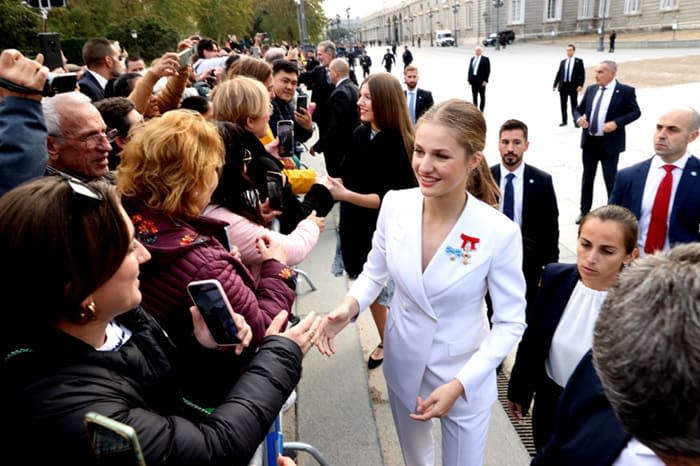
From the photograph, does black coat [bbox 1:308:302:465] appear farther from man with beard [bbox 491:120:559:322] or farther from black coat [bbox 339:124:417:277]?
man with beard [bbox 491:120:559:322]

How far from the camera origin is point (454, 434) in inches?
83.4

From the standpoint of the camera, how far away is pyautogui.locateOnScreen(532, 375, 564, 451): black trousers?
2.40 meters

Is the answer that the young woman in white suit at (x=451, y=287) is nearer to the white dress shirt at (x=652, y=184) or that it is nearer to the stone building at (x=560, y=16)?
the white dress shirt at (x=652, y=184)

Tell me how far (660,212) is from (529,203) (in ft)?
3.34

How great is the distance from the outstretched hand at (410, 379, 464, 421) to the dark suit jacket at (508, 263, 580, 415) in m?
0.71

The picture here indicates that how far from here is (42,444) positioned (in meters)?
1.01

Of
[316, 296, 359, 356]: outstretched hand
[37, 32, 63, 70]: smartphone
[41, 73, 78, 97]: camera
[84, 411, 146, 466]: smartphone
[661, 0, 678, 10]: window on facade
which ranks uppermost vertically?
[661, 0, 678, 10]: window on facade

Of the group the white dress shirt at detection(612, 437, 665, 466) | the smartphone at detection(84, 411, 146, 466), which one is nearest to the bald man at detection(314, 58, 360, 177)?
the white dress shirt at detection(612, 437, 665, 466)

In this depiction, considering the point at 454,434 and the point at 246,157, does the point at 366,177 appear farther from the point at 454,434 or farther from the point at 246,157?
the point at 454,434

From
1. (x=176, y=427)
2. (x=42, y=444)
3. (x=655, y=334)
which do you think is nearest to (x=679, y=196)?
(x=655, y=334)

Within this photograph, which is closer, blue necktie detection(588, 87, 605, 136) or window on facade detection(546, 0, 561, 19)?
blue necktie detection(588, 87, 605, 136)

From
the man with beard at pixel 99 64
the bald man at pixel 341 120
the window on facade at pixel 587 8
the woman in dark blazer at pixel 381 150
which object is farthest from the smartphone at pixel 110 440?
the window on facade at pixel 587 8

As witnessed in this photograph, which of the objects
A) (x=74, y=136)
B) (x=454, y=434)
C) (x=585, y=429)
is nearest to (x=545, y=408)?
(x=454, y=434)

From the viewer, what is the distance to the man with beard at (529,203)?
3.55m
